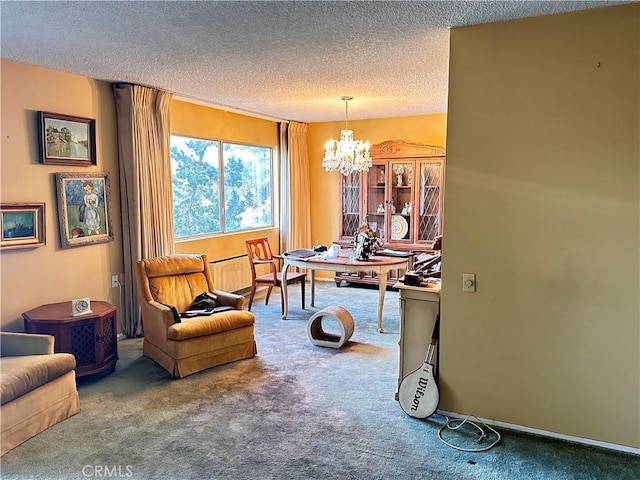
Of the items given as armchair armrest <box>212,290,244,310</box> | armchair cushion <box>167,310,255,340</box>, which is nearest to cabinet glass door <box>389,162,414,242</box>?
armchair armrest <box>212,290,244,310</box>

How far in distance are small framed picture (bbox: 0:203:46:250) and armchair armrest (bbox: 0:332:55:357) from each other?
0.80 meters

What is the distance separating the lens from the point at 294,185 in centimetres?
714

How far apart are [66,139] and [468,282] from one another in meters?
3.47

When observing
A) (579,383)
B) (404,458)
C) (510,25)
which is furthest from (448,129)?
(404,458)

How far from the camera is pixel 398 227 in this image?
6598 mm

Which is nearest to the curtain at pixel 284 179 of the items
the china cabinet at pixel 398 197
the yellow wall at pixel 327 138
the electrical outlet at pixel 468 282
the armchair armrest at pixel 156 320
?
the yellow wall at pixel 327 138

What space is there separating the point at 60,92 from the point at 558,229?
397 centimetres

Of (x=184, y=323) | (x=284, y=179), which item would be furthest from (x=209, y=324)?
(x=284, y=179)

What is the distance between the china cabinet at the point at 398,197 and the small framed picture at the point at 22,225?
408 cm

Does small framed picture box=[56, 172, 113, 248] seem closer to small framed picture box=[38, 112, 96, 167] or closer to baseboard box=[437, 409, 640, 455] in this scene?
small framed picture box=[38, 112, 96, 167]

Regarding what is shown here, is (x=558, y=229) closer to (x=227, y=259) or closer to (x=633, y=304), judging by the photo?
(x=633, y=304)

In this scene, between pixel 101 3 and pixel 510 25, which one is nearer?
pixel 101 3

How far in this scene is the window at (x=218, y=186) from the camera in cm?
554

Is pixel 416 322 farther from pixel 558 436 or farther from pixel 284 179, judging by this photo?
pixel 284 179
